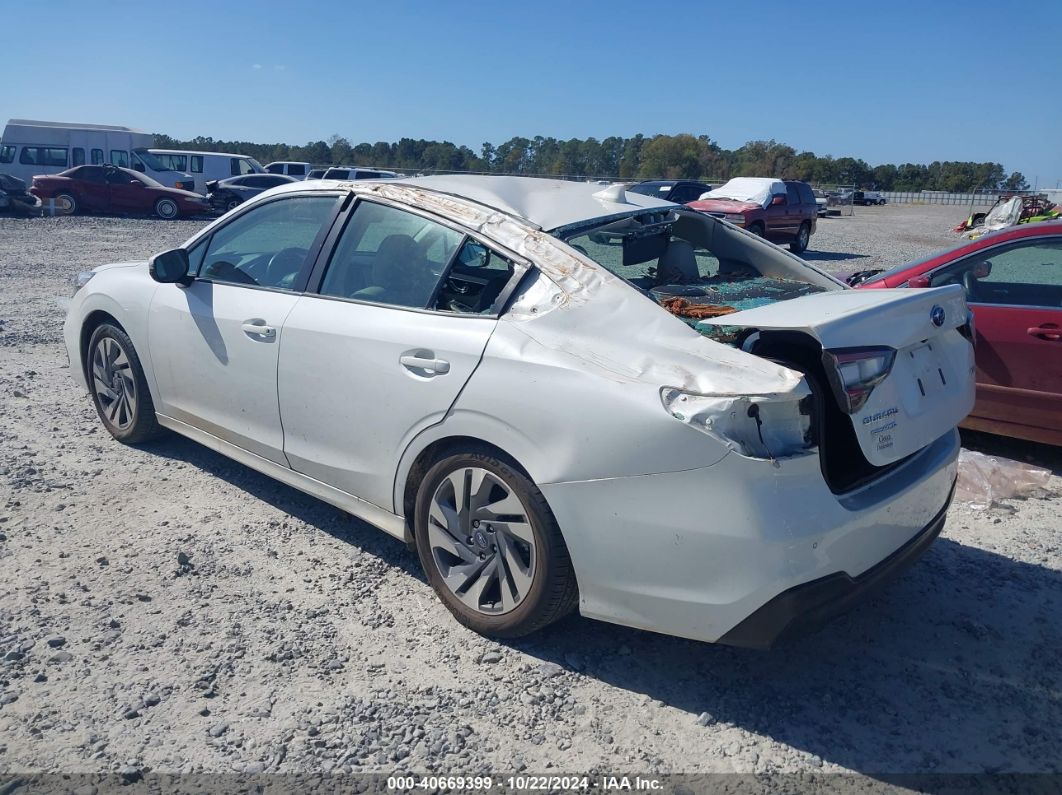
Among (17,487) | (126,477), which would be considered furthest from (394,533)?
(17,487)

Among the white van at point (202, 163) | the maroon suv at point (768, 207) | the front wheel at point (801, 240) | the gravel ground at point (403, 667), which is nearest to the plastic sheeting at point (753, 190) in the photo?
the maroon suv at point (768, 207)

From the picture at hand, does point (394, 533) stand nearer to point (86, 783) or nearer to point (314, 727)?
point (314, 727)

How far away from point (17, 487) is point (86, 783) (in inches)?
102

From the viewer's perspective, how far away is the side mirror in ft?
14.6

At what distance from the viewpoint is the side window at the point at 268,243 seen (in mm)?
4148

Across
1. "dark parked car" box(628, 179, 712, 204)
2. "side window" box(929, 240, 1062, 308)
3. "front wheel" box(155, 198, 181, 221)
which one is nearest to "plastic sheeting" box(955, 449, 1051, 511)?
"side window" box(929, 240, 1062, 308)

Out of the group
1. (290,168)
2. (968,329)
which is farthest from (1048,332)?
(290,168)

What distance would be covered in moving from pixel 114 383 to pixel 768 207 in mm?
16264

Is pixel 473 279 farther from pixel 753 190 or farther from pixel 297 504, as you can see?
pixel 753 190

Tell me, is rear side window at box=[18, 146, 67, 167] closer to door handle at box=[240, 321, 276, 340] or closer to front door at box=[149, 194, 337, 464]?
front door at box=[149, 194, 337, 464]

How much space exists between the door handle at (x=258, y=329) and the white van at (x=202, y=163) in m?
31.5

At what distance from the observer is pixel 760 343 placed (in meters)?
3.05

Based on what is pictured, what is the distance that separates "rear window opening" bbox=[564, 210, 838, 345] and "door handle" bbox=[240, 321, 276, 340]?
146 centimetres

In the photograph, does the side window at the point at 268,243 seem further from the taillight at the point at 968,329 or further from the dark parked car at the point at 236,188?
the dark parked car at the point at 236,188
